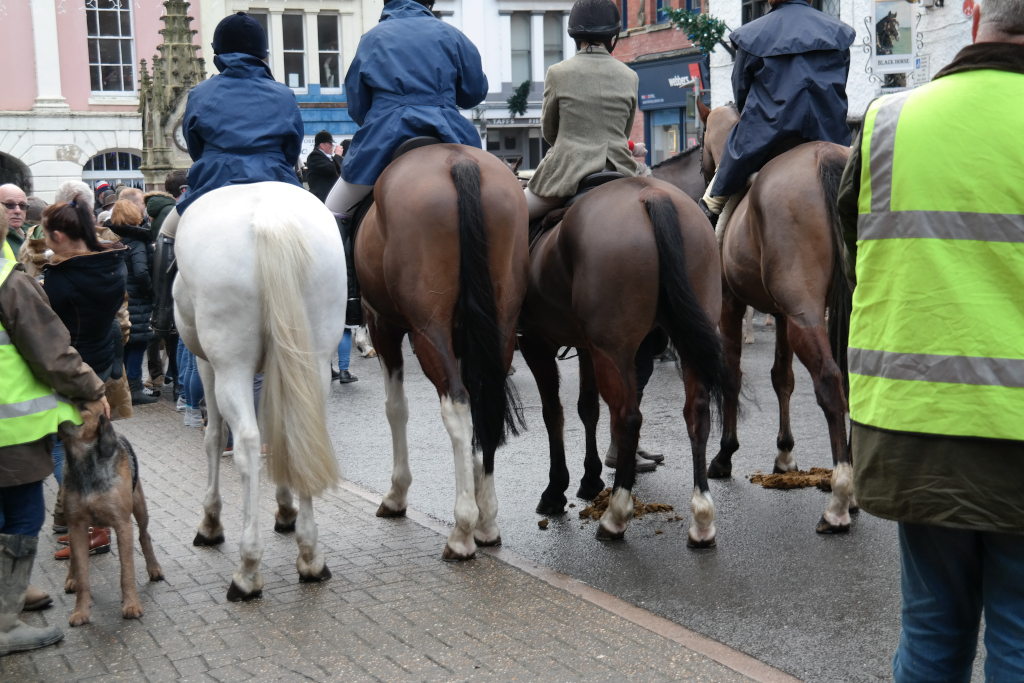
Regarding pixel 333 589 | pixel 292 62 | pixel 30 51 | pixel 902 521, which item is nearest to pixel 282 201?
pixel 333 589

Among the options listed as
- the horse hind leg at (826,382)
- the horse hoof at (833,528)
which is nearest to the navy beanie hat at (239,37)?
the horse hind leg at (826,382)

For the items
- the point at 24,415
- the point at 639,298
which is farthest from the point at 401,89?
the point at 24,415

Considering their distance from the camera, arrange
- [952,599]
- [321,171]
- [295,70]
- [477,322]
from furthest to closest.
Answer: [295,70] → [321,171] → [477,322] → [952,599]

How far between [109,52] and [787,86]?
31466mm

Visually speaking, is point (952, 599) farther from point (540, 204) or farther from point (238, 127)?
point (238, 127)

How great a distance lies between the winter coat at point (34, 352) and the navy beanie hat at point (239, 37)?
6.38 feet

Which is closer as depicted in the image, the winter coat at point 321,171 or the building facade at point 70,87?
the winter coat at point 321,171

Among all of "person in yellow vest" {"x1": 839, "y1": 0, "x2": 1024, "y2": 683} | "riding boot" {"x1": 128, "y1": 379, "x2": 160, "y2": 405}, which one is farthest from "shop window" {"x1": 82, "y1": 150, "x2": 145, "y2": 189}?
"person in yellow vest" {"x1": 839, "y1": 0, "x2": 1024, "y2": 683}

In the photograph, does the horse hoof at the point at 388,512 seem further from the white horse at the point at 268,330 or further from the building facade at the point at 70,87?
the building facade at the point at 70,87

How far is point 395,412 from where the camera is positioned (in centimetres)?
652

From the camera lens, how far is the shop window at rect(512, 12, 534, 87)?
42.5 metres

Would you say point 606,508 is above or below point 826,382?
below

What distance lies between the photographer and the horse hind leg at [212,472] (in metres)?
6.00

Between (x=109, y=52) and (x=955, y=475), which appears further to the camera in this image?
(x=109, y=52)
